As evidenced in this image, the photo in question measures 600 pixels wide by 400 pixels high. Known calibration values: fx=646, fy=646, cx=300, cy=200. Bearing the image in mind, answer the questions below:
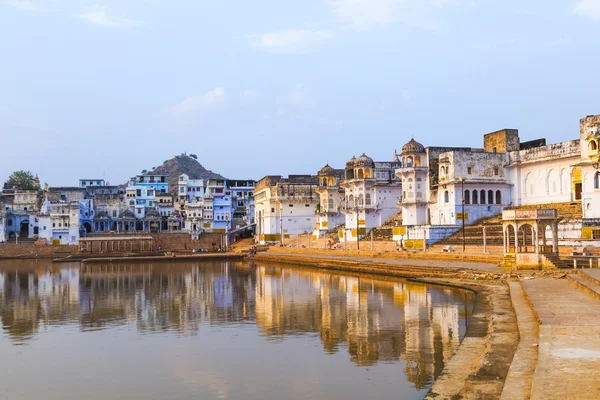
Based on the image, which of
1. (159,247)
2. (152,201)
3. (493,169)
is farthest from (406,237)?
(152,201)

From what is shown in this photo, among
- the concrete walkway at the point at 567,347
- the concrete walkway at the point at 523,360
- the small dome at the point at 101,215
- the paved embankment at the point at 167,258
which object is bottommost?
the paved embankment at the point at 167,258

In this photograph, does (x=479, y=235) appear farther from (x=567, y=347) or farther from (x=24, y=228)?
(x=24, y=228)

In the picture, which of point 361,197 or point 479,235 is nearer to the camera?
point 479,235

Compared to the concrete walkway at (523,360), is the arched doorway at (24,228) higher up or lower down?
higher up

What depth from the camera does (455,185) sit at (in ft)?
169

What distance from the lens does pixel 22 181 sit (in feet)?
397

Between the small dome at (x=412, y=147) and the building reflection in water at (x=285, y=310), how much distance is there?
1763 centimetres

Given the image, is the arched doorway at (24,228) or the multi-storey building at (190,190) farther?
the multi-storey building at (190,190)

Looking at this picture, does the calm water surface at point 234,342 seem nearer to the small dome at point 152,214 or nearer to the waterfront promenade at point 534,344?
the waterfront promenade at point 534,344

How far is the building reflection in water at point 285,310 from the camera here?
17.7 metres

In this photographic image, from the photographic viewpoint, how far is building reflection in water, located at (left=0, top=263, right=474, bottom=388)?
17688 millimetres

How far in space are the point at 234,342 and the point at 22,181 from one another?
4485 inches

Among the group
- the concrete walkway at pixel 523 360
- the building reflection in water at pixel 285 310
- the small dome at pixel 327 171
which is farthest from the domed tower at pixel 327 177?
the concrete walkway at pixel 523 360

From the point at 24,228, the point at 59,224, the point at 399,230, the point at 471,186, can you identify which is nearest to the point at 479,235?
the point at 471,186
